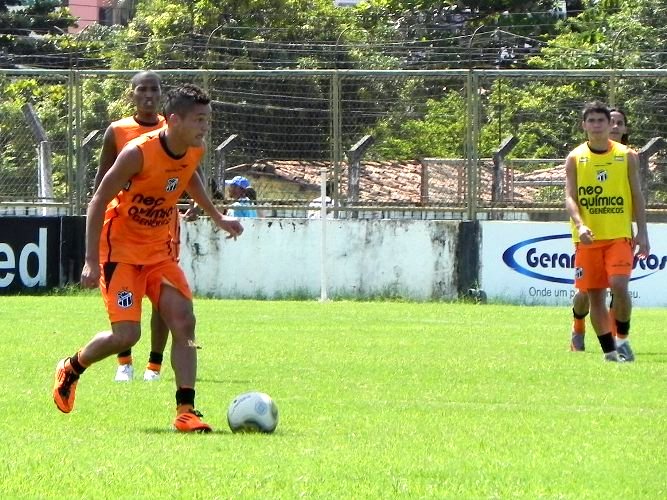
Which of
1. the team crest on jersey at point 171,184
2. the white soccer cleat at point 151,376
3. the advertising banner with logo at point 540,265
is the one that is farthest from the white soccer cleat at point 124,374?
the advertising banner with logo at point 540,265

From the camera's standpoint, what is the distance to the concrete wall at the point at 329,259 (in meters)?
20.9

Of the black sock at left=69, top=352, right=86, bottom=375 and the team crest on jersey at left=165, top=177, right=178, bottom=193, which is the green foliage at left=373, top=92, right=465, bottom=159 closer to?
the team crest on jersey at left=165, top=177, right=178, bottom=193

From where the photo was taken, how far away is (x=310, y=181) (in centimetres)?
2189

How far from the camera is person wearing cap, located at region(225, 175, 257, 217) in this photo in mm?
21791

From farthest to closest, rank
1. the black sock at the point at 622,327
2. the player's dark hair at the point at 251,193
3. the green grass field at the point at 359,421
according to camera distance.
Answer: the player's dark hair at the point at 251,193 < the black sock at the point at 622,327 < the green grass field at the point at 359,421

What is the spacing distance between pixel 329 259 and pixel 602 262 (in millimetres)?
8899

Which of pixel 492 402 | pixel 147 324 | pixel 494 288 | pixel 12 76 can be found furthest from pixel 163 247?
pixel 12 76

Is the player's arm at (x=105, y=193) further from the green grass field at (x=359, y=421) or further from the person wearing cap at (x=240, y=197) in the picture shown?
the person wearing cap at (x=240, y=197)

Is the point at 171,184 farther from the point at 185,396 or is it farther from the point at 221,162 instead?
the point at 221,162

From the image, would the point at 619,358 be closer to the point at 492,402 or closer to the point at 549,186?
the point at 492,402

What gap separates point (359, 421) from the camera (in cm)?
846

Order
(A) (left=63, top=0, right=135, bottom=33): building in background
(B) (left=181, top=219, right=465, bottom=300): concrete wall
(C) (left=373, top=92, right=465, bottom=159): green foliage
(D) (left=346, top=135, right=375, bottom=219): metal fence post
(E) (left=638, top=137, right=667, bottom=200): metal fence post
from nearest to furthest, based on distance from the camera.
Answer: (E) (left=638, top=137, right=667, bottom=200): metal fence post, (B) (left=181, top=219, right=465, bottom=300): concrete wall, (C) (left=373, top=92, right=465, bottom=159): green foliage, (D) (left=346, top=135, right=375, bottom=219): metal fence post, (A) (left=63, top=0, right=135, bottom=33): building in background

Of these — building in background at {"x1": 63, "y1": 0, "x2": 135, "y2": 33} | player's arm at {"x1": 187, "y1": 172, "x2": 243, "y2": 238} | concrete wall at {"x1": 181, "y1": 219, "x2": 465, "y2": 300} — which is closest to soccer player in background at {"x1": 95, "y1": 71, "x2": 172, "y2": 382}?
player's arm at {"x1": 187, "y1": 172, "x2": 243, "y2": 238}

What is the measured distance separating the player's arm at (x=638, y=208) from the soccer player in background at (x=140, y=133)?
12.9 feet
